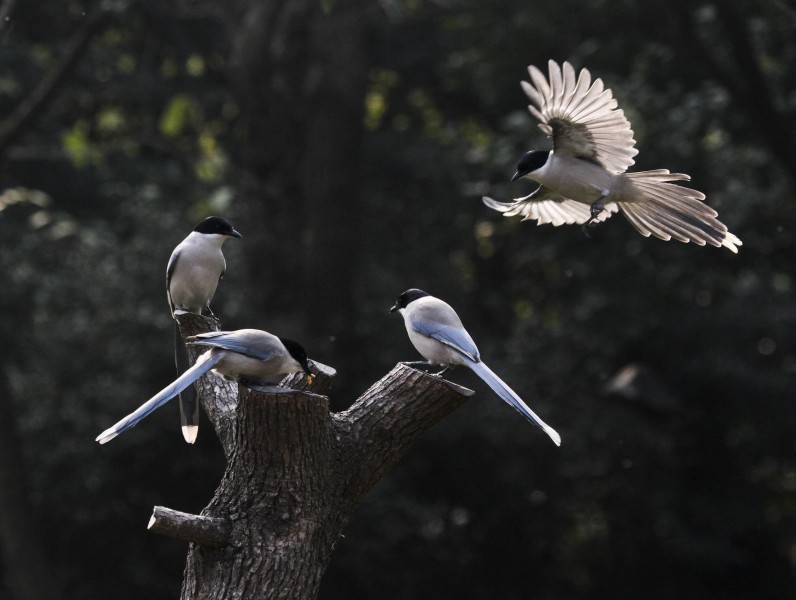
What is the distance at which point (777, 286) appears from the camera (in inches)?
490

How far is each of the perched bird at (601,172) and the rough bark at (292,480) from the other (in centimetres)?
136

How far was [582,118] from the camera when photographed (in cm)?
571

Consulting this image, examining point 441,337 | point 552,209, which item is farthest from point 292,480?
point 552,209

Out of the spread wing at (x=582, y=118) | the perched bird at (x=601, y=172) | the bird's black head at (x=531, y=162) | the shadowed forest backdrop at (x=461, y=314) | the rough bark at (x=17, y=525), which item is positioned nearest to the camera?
the spread wing at (x=582, y=118)

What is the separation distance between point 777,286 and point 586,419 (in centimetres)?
238

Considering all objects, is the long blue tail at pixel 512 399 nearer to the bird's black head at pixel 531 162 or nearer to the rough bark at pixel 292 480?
the rough bark at pixel 292 480

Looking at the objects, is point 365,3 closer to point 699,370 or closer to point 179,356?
point 699,370

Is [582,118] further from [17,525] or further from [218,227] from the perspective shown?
[17,525]

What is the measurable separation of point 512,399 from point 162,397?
1.49 m

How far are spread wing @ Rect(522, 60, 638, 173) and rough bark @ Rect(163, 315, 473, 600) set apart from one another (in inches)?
55.3

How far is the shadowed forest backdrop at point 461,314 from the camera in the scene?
445 inches

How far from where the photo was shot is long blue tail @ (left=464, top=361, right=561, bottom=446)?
16.2 ft

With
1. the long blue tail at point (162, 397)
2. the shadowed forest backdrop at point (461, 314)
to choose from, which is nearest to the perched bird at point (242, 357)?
the long blue tail at point (162, 397)

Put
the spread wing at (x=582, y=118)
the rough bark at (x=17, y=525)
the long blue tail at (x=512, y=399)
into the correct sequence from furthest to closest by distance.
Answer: the rough bark at (x=17, y=525) < the spread wing at (x=582, y=118) < the long blue tail at (x=512, y=399)
